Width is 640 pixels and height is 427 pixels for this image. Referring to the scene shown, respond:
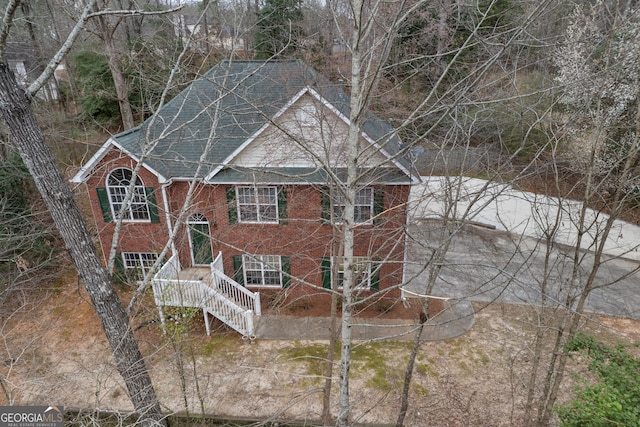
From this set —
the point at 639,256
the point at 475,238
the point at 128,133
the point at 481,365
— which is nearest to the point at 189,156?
the point at 128,133

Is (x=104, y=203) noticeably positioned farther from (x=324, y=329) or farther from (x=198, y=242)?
(x=324, y=329)

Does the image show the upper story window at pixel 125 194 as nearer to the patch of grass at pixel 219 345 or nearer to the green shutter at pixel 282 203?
the green shutter at pixel 282 203

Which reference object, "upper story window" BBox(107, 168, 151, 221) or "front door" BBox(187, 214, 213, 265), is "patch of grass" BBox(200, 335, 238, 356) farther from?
"upper story window" BBox(107, 168, 151, 221)

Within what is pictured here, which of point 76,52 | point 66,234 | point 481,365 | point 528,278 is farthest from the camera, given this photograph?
point 76,52

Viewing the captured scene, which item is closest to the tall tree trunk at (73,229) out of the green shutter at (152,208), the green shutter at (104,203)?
the green shutter at (152,208)

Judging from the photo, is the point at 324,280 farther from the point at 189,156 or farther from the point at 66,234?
the point at 66,234

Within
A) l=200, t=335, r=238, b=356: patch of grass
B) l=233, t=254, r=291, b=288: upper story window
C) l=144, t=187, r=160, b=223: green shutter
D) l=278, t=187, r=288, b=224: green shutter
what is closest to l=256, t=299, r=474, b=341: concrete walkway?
l=200, t=335, r=238, b=356: patch of grass
